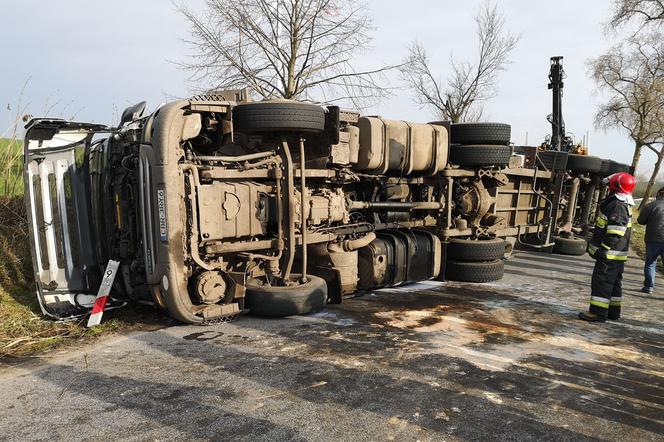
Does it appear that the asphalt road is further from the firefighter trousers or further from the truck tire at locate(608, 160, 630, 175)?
the truck tire at locate(608, 160, 630, 175)

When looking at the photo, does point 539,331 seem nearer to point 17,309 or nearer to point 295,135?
point 295,135

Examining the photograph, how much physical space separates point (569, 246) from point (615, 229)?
5450 mm

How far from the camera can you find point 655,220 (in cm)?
682

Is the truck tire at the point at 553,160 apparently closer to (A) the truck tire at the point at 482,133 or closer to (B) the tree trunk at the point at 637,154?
(A) the truck tire at the point at 482,133

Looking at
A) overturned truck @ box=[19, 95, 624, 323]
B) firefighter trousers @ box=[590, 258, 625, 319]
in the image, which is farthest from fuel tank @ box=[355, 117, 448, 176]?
firefighter trousers @ box=[590, 258, 625, 319]

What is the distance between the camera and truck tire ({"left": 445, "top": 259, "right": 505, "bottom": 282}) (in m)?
6.68

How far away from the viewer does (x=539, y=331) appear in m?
4.57

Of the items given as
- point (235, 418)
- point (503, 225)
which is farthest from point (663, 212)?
point (235, 418)

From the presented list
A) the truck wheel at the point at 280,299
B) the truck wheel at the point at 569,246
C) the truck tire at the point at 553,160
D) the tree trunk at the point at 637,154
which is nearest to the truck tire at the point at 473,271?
the truck wheel at the point at 280,299

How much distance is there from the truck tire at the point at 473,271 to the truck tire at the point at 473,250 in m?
0.09

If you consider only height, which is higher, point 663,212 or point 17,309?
point 663,212

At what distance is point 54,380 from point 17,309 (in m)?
1.79

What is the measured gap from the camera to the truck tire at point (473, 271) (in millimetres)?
6684

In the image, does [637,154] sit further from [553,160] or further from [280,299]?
[280,299]
